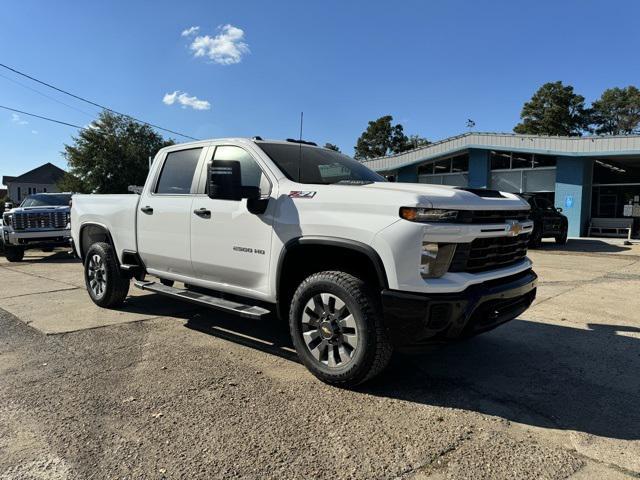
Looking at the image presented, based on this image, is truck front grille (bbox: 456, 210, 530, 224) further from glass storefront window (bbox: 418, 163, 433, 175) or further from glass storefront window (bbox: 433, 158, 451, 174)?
glass storefront window (bbox: 418, 163, 433, 175)

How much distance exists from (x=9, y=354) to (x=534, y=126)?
58.1 meters

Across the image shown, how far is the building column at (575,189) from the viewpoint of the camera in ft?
67.3

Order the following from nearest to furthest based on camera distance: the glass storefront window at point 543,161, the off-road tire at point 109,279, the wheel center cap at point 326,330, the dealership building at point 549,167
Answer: the wheel center cap at point 326,330 → the off-road tire at point 109,279 → the dealership building at point 549,167 → the glass storefront window at point 543,161

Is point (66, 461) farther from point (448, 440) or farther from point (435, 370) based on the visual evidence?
point (435, 370)

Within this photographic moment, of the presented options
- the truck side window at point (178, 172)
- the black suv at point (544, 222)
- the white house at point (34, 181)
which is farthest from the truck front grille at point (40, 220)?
the white house at point (34, 181)

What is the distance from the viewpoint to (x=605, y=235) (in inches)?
835

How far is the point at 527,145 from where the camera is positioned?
21.0 m

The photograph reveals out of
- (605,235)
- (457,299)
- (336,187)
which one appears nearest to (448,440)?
(457,299)

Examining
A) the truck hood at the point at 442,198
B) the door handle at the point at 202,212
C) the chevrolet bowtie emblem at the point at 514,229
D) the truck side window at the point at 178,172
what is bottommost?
the chevrolet bowtie emblem at the point at 514,229

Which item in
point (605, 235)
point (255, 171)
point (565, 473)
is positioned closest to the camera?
point (565, 473)

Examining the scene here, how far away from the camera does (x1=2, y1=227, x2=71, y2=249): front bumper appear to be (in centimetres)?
1293

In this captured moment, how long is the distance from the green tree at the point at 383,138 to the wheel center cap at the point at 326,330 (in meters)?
63.3

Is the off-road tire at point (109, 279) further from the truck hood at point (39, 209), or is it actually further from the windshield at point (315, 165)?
the truck hood at point (39, 209)

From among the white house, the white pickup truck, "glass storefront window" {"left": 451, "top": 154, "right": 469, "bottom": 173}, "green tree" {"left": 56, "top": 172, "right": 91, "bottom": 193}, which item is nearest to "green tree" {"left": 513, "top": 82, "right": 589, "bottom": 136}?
"glass storefront window" {"left": 451, "top": 154, "right": 469, "bottom": 173}
